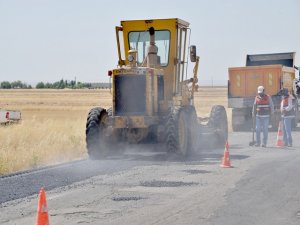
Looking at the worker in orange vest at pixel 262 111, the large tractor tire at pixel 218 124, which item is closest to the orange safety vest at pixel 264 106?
the worker in orange vest at pixel 262 111

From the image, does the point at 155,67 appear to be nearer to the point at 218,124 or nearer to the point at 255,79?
the point at 218,124

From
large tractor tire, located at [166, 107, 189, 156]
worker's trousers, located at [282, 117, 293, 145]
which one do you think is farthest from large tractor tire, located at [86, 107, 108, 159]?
worker's trousers, located at [282, 117, 293, 145]

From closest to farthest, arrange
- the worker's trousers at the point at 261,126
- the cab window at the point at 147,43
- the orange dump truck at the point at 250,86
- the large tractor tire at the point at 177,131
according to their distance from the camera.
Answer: the large tractor tire at the point at 177,131, the cab window at the point at 147,43, the worker's trousers at the point at 261,126, the orange dump truck at the point at 250,86

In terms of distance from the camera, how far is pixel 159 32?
16.7m

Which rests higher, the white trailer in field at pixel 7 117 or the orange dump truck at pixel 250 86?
the orange dump truck at pixel 250 86

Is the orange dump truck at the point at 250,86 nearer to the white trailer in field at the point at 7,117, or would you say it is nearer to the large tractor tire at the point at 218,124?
the large tractor tire at the point at 218,124

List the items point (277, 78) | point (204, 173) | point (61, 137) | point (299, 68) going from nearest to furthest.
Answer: point (204, 173) → point (61, 137) → point (277, 78) → point (299, 68)

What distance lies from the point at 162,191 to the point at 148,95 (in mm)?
5552

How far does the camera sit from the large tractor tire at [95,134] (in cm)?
1595

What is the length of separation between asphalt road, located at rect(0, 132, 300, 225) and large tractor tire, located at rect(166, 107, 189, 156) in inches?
12.8

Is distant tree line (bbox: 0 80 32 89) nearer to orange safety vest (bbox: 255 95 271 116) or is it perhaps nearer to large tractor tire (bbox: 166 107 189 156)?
orange safety vest (bbox: 255 95 271 116)

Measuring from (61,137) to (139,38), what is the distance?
5.57 metres

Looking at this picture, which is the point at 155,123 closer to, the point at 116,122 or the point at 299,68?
the point at 116,122

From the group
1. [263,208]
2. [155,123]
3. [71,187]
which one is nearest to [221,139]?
[155,123]
